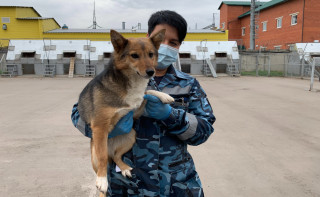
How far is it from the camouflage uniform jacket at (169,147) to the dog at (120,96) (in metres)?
0.08

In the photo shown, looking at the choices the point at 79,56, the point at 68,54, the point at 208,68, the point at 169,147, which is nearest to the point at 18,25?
the point at 68,54

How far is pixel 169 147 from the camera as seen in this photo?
1923mm

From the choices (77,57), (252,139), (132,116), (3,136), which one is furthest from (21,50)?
(132,116)

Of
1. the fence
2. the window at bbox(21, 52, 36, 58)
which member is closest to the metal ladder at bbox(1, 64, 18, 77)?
the window at bbox(21, 52, 36, 58)

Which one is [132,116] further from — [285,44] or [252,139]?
[285,44]

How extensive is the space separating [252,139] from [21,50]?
2348 cm

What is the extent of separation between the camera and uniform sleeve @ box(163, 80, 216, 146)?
1.85 metres

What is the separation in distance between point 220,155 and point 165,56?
3.56m

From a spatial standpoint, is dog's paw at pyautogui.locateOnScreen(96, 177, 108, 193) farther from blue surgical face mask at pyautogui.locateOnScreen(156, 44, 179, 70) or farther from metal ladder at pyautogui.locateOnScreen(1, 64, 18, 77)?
metal ladder at pyautogui.locateOnScreen(1, 64, 18, 77)

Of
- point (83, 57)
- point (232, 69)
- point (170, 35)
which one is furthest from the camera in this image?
point (232, 69)

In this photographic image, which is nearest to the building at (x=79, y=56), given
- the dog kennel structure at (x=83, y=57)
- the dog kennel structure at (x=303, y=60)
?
the dog kennel structure at (x=83, y=57)

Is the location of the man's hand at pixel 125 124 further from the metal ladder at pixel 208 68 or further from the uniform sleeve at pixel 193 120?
the metal ladder at pixel 208 68

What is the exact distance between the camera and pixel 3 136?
20.7ft

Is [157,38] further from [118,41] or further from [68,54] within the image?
[68,54]
